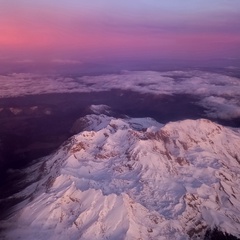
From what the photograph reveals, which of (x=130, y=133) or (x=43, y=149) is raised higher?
(x=130, y=133)

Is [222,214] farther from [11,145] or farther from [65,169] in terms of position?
[11,145]

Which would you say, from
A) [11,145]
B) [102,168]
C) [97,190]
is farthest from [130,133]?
[11,145]

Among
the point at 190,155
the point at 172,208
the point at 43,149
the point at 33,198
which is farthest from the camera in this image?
the point at 43,149

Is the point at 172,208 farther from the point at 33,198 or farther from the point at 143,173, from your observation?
the point at 33,198

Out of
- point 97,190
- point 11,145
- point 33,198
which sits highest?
point 97,190

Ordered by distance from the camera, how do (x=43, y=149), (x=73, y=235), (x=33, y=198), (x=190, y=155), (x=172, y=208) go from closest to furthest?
(x=73, y=235), (x=172, y=208), (x=33, y=198), (x=190, y=155), (x=43, y=149)

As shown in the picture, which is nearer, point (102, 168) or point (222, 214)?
point (222, 214)
